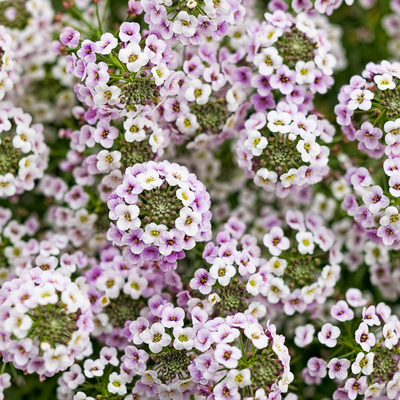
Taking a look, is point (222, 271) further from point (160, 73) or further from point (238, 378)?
point (160, 73)

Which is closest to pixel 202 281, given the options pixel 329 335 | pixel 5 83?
pixel 329 335

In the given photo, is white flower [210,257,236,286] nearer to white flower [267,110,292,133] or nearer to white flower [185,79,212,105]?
white flower [267,110,292,133]

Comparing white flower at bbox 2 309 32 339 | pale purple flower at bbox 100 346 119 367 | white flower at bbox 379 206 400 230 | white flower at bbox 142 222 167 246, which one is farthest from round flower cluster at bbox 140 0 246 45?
pale purple flower at bbox 100 346 119 367

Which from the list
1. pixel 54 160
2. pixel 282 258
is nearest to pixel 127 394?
pixel 282 258

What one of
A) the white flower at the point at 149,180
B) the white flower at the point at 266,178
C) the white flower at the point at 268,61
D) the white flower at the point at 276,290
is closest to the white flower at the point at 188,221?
the white flower at the point at 149,180

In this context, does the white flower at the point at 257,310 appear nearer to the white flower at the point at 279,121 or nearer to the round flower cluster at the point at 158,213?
the round flower cluster at the point at 158,213
